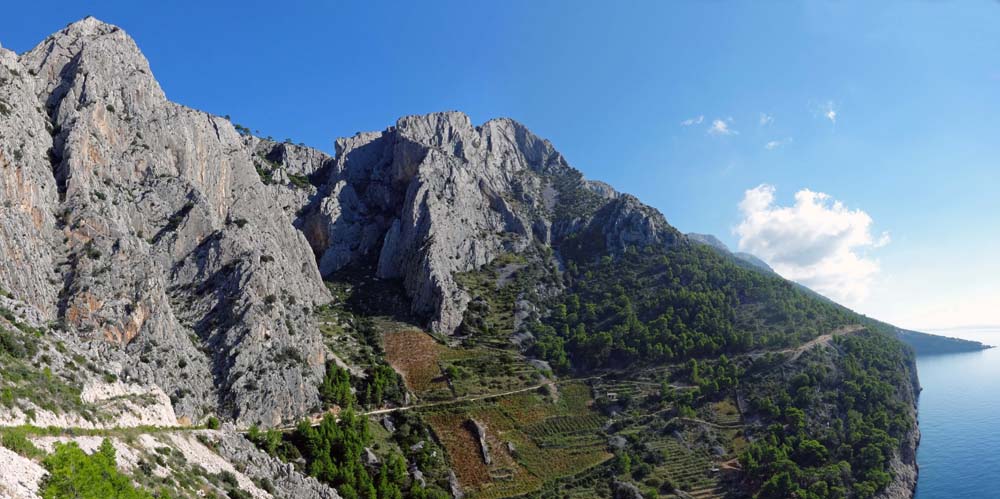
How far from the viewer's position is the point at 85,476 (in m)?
26.6

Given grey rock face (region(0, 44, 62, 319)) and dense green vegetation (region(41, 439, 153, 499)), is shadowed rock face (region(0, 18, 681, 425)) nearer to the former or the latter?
grey rock face (region(0, 44, 62, 319))

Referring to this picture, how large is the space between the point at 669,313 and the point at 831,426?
37897mm

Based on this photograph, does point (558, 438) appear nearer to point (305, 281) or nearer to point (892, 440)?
point (892, 440)

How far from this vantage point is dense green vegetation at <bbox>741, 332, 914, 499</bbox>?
2953 inches

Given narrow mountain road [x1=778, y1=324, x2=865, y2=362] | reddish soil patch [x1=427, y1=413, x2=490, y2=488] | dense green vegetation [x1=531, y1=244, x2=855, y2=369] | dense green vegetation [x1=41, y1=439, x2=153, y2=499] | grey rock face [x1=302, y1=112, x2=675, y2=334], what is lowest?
reddish soil patch [x1=427, y1=413, x2=490, y2=488]

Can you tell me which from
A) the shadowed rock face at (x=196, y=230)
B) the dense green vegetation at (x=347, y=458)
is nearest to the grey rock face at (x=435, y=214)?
the shadowed rock face at (x=196, y=230)

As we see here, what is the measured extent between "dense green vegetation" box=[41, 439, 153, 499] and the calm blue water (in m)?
108

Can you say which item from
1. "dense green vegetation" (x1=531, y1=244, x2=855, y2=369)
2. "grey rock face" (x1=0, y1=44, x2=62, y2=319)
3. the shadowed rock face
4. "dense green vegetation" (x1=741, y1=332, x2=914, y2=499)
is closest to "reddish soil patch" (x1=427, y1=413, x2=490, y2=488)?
the shadowed rock face

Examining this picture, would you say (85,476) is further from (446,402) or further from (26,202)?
(446,402)

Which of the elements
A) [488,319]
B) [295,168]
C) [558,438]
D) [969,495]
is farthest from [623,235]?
A: [295,168]

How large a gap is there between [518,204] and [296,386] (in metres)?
106

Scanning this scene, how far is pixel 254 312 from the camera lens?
7869cm

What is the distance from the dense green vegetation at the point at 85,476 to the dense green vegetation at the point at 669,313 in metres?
82.7

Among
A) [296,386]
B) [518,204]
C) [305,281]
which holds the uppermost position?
[518,204]
